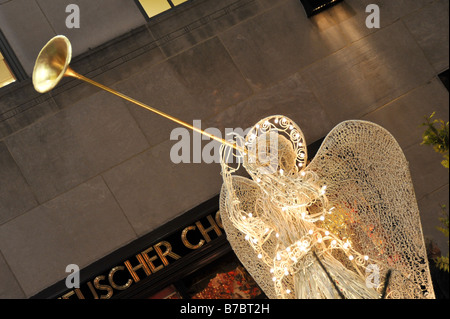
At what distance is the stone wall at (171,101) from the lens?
5793 mm

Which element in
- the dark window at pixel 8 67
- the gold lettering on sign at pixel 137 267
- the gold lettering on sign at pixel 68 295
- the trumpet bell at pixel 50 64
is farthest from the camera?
the dark window at pixel 8 67

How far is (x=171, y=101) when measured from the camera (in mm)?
6082

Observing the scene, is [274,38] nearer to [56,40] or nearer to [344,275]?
[56,40]

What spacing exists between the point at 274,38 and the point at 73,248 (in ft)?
11.2

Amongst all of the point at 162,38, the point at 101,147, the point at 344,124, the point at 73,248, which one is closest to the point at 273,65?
the point at 162,38

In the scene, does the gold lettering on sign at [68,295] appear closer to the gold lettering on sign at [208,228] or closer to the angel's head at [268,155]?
the gold lettering on sign at [208,228]

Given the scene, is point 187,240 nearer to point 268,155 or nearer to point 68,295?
point 68,295

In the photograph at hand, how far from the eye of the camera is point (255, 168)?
162 inches

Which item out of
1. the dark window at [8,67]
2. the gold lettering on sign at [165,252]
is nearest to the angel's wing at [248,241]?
the gold lettering on sign at [165,252]

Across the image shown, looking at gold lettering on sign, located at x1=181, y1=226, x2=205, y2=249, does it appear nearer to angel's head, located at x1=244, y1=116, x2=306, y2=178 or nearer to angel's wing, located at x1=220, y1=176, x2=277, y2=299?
angel's wing, located at x1=220, y1=176, x2=277, y2=299

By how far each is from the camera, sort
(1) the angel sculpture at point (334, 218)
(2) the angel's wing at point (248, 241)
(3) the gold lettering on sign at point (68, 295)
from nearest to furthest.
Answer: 1. (1) the angel sculpture at point (334, 218)
2. (2) the angel's wing at point (248, 241)
3. (3) the gold lettering on sign at point (68, 295)

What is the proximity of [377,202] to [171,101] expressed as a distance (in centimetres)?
274

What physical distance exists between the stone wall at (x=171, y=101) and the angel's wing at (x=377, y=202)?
1.41 meters

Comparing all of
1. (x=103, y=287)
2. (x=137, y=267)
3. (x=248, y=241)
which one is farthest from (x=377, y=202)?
(x=103, y=287)
